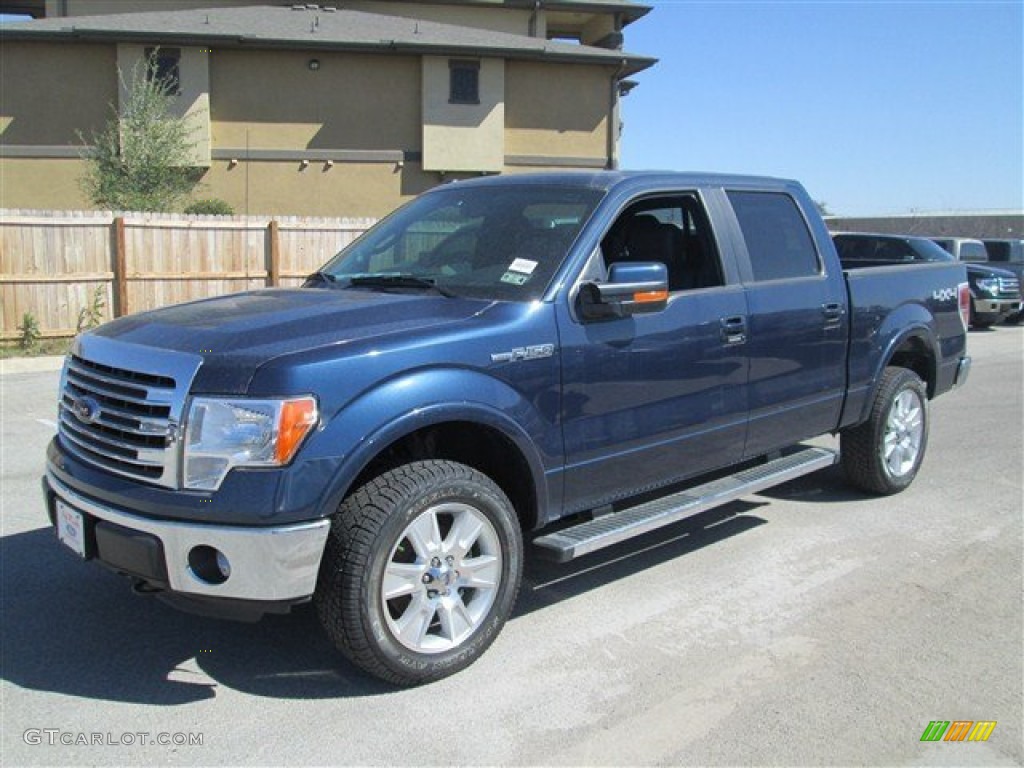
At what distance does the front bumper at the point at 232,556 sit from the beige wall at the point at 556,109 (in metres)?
28.1

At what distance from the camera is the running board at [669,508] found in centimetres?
403

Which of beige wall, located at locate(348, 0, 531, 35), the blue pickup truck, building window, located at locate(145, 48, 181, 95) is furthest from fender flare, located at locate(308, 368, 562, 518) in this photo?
beige wall, located at locate(348, 0, 531, 35)

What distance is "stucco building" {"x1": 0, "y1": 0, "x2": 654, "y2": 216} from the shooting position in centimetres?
2741

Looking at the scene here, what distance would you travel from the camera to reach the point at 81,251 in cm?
1380

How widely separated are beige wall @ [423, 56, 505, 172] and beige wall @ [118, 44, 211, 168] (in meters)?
6.57

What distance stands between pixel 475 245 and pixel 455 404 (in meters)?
1.21

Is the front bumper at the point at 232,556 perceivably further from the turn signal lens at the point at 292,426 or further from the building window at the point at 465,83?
the building window at the point at 465,83

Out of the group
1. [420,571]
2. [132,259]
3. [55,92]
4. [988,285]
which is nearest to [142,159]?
[55,92]

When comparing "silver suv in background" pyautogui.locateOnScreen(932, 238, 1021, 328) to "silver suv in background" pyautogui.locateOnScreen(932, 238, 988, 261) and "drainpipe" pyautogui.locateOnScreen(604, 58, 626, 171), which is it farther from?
"drainpipe" pyautogui.locateOnScreen(604, 58, 626, 171)

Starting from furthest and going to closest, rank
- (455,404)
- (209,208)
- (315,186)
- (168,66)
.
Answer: (315,186), (168,66), (209,208), (455,404)

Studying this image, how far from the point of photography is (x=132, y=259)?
14.3 metres

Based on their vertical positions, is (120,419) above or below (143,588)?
above

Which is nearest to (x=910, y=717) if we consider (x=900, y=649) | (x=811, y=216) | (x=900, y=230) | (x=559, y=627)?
(x=900, y=649)

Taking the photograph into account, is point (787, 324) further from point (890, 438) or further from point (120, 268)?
point (120, 268)
